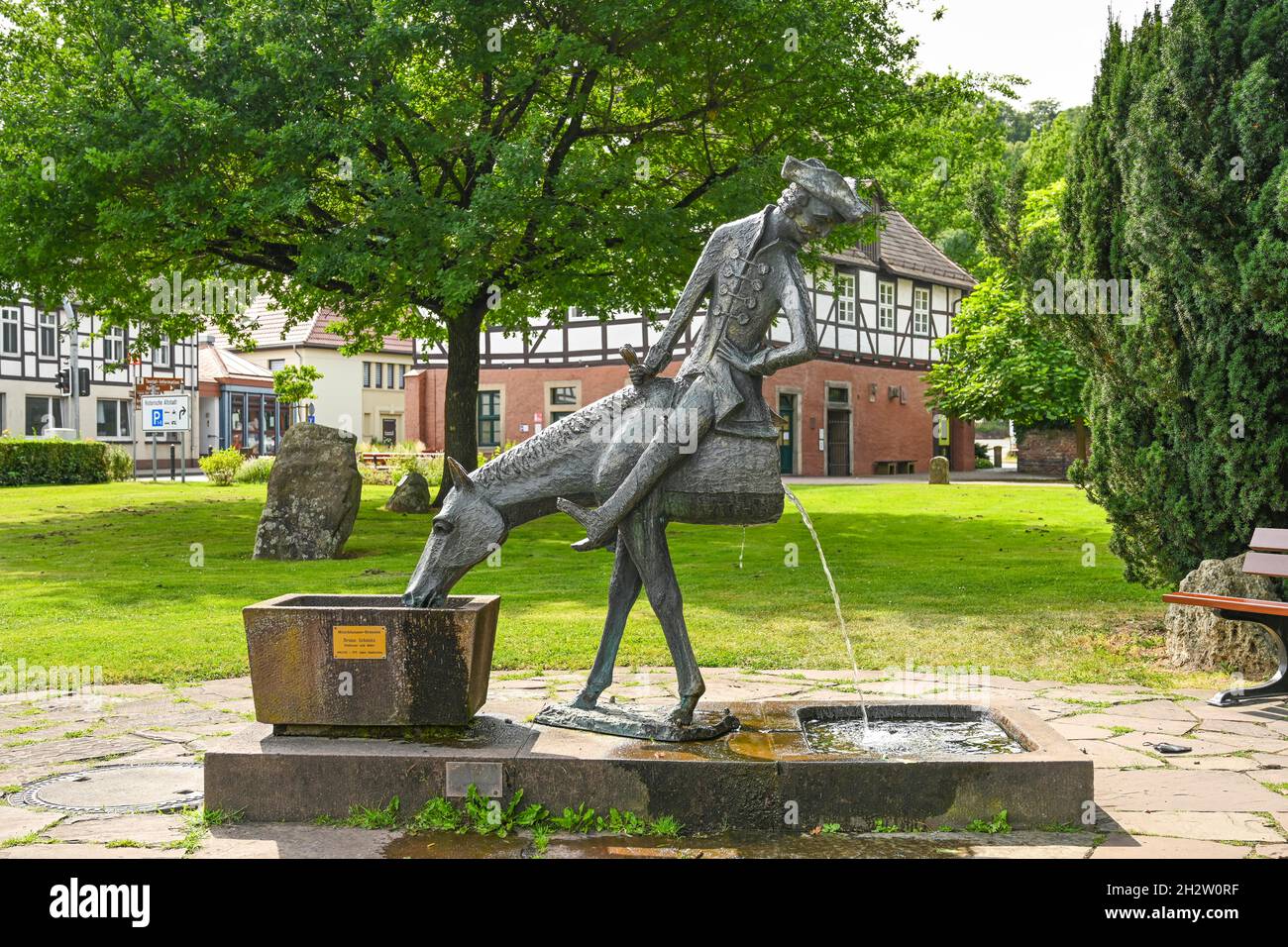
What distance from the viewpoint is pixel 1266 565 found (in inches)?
301

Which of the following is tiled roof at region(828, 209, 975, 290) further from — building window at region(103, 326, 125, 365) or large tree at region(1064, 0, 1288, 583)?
building window at region(103, 326, 125, 365)

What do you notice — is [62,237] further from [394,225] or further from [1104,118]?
[1104,118]

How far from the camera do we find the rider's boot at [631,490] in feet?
17.4

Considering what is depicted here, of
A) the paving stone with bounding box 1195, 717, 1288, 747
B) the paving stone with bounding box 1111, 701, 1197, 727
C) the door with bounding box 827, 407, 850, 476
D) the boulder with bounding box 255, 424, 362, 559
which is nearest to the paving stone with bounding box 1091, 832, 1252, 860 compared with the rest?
the paving stone with bounding box 1195, 717, 1288, 747

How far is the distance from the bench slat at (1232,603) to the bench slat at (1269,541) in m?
0.35

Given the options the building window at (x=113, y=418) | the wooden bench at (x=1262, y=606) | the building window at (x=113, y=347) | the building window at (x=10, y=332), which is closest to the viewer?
the wooden bench at (x=1262, y=606)

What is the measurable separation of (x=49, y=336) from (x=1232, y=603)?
42605 millimetres

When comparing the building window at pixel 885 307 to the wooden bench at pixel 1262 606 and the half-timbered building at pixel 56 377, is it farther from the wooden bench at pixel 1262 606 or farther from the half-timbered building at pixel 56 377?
the wooden bench at pixel 1262 606

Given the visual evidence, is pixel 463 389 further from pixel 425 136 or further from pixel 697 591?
pixel 697 591

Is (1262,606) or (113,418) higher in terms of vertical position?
(113,418)

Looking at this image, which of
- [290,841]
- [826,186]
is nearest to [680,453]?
[826,186]

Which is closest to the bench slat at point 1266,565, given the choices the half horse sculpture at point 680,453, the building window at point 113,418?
the half horse sculpture at point 680,453

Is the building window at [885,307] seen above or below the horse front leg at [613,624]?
above

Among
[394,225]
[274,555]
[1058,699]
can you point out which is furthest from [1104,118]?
[274,555]
